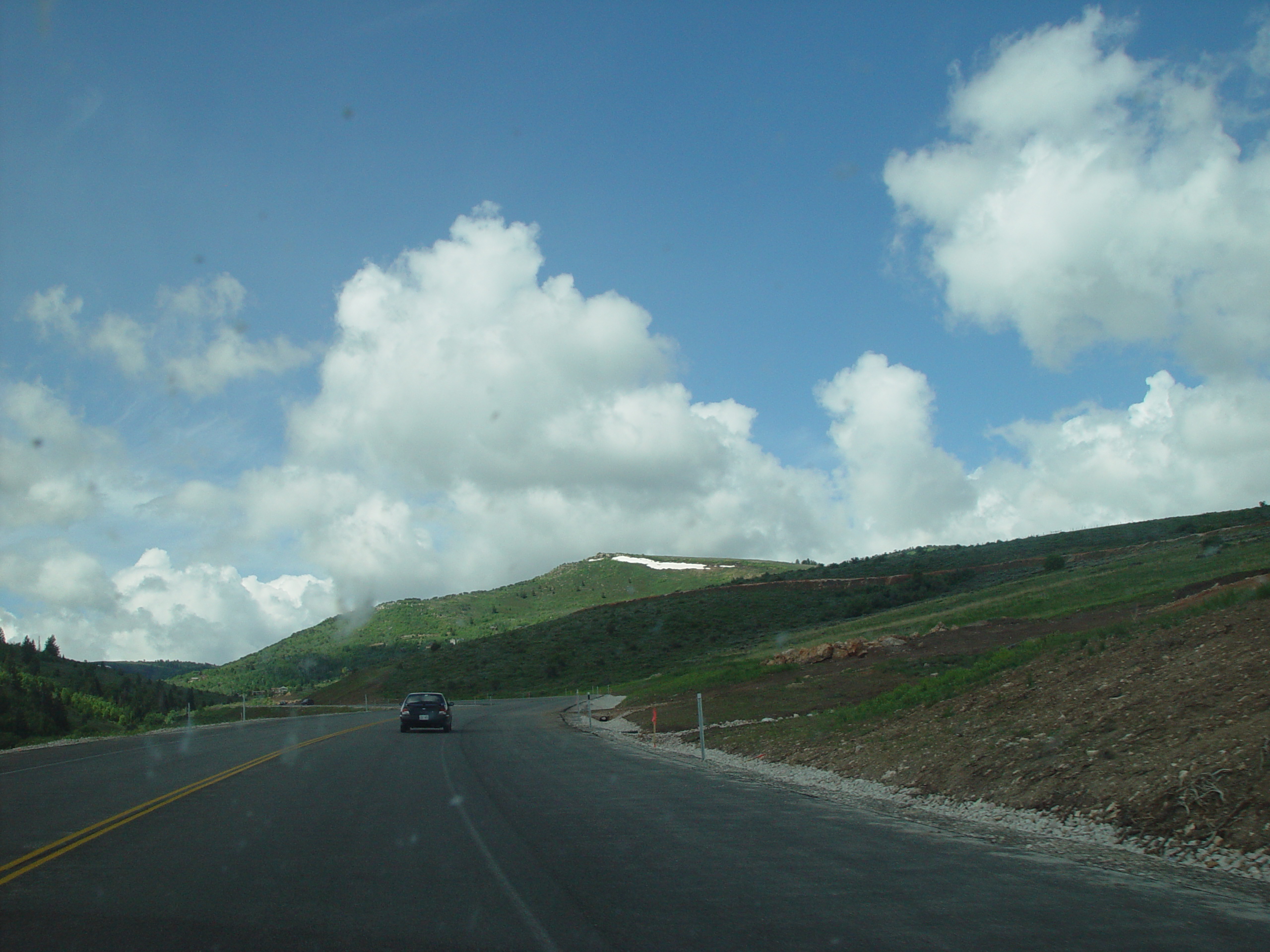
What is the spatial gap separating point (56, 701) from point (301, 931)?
40.2 metres

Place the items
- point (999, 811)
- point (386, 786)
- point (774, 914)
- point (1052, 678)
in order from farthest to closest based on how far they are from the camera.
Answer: point (1052, 678), point (386, 786), point (999, 811), point (774, 914)

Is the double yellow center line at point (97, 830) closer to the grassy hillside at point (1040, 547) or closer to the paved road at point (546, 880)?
the paved road at point (546, 880)

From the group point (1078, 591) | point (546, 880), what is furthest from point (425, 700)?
point (1078, 591)

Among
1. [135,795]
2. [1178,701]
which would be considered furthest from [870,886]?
[135,795]

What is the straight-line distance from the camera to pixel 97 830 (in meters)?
10.6

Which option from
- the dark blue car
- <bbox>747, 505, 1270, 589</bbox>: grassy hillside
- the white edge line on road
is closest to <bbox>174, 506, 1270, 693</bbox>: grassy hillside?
<bbox>747, 505, 1270, 589</bbox>: grassy hillside

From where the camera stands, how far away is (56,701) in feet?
127

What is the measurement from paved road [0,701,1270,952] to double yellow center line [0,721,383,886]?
0.15m

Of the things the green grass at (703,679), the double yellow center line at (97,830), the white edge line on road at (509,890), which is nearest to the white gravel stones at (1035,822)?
the white edge line on road at (509,890)

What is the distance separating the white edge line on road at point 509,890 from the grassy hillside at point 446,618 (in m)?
94.6

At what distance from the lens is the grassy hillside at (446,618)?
118m

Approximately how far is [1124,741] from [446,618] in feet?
445

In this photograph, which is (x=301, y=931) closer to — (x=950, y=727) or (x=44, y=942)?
(x=44, y=942)

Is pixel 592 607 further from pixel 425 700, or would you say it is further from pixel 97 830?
pixel 97 830
